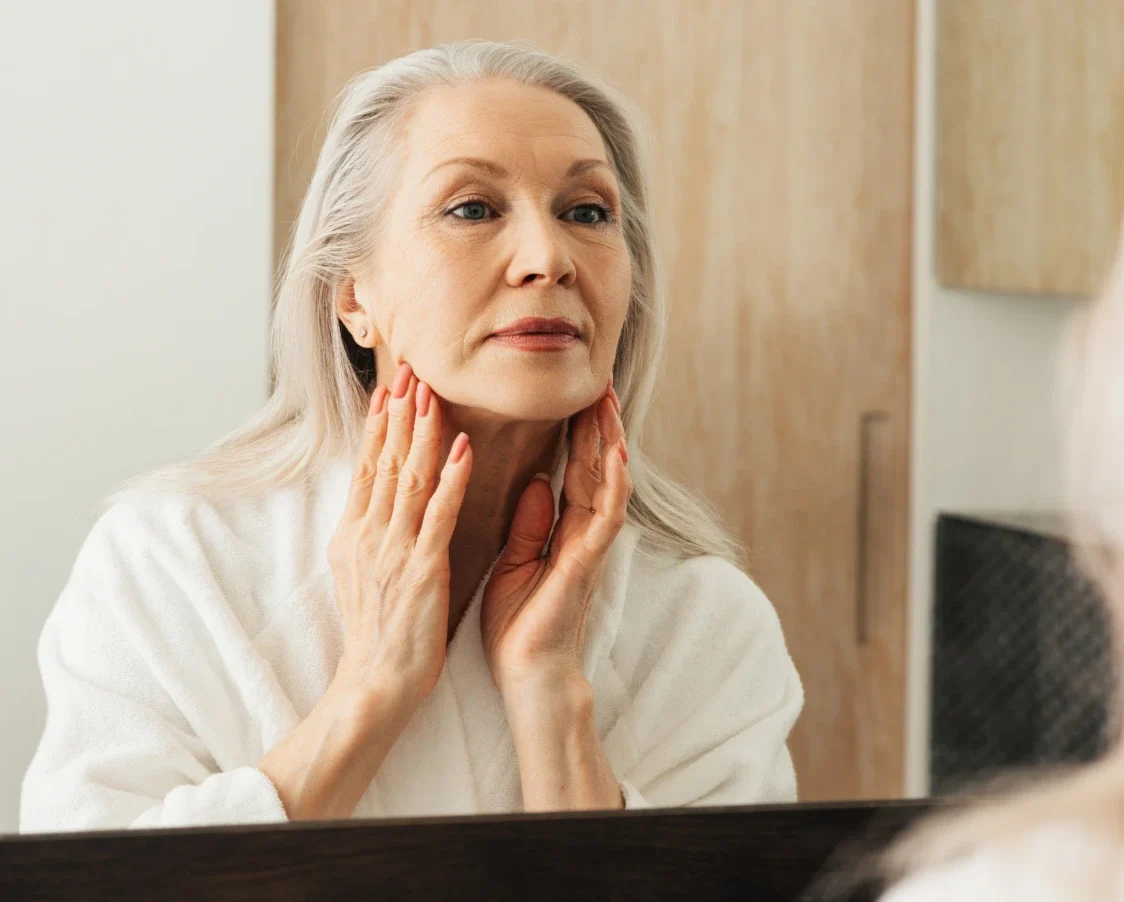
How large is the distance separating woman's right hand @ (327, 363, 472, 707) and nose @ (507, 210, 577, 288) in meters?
0.09

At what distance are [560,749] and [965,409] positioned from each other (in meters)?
0.34

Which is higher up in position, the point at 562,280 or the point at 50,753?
the point at 562,280

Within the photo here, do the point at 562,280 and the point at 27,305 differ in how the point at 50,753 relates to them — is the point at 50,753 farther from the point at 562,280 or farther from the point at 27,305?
the point at 562,280

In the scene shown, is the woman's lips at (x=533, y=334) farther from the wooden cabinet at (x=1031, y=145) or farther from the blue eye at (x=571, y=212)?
the wooden cabinet at (x=1031, y=145)

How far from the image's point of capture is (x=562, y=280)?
2.08 ft

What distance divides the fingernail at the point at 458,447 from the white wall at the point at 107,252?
0.13 m

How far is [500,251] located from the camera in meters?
0.62

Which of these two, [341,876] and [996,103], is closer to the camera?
[341,876]

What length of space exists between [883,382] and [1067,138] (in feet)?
0.75

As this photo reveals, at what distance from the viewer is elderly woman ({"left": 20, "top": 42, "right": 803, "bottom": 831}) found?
2.03 ft

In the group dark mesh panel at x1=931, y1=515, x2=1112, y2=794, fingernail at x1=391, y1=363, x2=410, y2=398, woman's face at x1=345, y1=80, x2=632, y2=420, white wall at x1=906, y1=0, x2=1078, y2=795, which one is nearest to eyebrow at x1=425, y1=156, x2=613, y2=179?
woman's face at x1=345, y1=80, x2=632, y2=420

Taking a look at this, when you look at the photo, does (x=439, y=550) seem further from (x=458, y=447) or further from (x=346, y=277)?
(x=346, y=277)

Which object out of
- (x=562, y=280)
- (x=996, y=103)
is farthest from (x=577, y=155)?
(x=996, y=103)

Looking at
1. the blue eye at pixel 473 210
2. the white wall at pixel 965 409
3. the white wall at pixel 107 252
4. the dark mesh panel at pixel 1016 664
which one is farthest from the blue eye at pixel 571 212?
the dark mesh panel at pixel 1016 664
